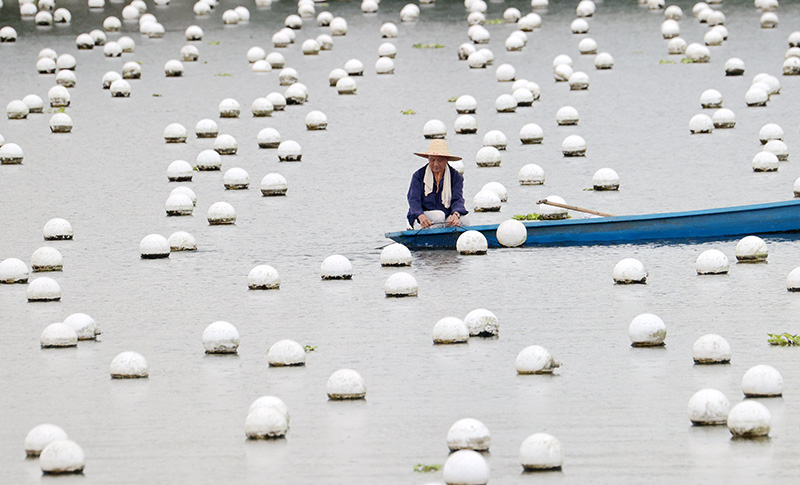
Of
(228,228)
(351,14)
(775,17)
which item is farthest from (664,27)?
(228,228)

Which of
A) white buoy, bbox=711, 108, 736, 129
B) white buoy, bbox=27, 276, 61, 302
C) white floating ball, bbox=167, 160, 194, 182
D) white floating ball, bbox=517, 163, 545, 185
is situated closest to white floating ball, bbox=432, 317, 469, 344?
white buoy, bbox=27, 276, 61, 302

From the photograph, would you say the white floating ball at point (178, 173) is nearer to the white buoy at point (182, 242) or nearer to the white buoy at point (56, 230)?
the white buoy at point (56, 230)

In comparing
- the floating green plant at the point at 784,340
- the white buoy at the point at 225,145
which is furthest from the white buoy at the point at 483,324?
the white buoy at the point at 225,145

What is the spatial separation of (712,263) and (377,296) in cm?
268

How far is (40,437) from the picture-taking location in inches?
299

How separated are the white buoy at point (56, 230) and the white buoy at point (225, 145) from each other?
15.6 feet

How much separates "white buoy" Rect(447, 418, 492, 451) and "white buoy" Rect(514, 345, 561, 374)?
5.36 feet

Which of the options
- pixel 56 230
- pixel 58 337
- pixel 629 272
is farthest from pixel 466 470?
pixel 56 230

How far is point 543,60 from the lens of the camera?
25578 mm

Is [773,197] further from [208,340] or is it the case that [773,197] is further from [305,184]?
[208,340]

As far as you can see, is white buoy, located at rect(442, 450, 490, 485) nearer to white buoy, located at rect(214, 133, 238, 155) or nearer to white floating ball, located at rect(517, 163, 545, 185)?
white floating ball, located at rect(517, 163, 545, 185)

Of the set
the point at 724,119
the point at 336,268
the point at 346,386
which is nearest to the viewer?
the point at 346,386

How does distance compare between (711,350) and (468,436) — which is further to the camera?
(711,350)

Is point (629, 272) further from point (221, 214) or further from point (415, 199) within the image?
point (221, 214)
